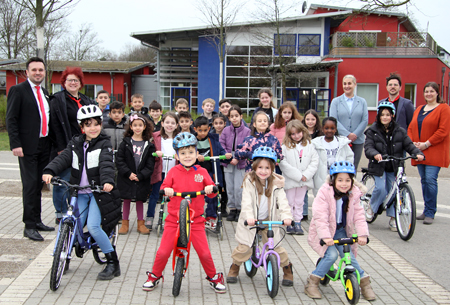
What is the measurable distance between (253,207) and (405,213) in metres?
3.10

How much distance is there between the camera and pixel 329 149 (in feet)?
22.8

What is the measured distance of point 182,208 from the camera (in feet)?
13.2

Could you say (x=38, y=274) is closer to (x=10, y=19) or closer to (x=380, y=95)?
(x=380, y=95)

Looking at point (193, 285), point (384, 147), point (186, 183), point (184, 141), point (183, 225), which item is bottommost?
point (193, 285)

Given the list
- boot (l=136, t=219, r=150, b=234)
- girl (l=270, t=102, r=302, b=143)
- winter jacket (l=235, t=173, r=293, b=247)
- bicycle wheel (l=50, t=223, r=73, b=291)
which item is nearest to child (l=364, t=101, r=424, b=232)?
girl (l=270, t=102, r=302, b=143)

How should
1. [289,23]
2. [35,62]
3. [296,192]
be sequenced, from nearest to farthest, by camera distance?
[35,62]
[296,192]
[289,23]

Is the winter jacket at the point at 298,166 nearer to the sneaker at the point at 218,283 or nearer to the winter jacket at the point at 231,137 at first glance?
the winter jacket at the point at 231,137

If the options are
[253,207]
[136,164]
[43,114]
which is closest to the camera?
[253,207]

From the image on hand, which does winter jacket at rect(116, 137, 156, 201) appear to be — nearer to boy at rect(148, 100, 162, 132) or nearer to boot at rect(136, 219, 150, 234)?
boot at rect(136, 219, 150, 234)

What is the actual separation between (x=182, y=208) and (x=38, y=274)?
199 cm

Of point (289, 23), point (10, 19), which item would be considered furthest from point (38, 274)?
point (10, 19)

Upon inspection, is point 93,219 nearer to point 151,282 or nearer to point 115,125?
point 151,282

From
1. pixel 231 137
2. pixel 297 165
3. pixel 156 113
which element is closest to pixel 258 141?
pixel 297 165

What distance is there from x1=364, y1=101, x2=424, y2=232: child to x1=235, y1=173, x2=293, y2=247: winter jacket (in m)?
→ 2.74
